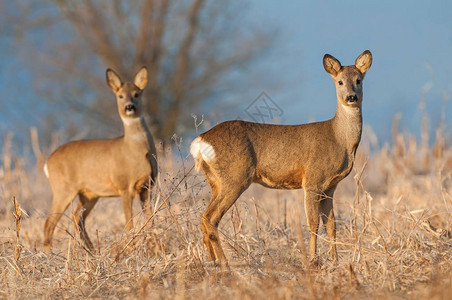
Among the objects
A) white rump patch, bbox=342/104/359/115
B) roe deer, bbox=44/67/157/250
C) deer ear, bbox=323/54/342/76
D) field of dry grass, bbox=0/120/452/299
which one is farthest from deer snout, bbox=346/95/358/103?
roe deer, bbox=44/67/157/250

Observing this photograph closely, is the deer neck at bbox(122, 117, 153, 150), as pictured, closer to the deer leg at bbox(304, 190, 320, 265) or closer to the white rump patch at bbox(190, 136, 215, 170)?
the white rump patch at bbox(190, 136, 215, 170)

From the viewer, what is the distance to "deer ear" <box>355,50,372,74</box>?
5.11 m

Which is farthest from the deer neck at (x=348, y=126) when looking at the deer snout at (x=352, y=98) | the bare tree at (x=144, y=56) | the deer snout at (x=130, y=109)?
the bare tree at (x=144, y=56)

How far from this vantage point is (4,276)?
4.23 m

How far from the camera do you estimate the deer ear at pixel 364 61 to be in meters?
5.11

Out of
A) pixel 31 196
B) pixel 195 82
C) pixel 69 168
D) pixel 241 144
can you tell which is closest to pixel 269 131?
pixel 241 144

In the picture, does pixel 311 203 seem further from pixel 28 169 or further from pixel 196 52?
pixel 196 52

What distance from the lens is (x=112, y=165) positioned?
7078 millimetres

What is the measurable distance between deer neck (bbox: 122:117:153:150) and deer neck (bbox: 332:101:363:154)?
2804mm

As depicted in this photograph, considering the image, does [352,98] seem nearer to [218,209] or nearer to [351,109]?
[351,109]

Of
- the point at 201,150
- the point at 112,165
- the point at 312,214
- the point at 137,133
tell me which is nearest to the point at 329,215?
the point at 312,214

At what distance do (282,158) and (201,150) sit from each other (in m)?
0.67

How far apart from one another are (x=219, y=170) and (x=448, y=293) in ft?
7.06

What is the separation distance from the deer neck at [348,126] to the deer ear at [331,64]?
317mm
